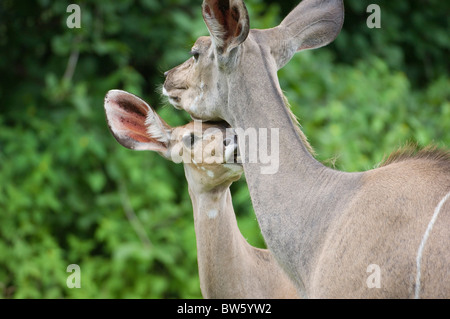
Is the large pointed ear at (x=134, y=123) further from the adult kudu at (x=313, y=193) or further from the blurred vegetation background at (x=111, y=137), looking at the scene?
the blurred vegetation background at (x=111, y=137)

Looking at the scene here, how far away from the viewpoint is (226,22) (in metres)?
2.15

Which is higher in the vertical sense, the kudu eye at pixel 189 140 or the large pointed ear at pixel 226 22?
the large pointed ear at pixel 226 22

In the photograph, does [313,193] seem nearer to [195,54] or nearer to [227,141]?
[227,141]

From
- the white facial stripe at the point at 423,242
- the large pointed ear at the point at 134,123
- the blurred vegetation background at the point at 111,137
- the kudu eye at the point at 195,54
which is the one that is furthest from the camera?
the blurred vegetation background at the point at 111,137

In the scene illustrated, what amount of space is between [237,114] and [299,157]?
0.25 metres

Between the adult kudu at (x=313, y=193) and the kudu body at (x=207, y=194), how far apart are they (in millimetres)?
169

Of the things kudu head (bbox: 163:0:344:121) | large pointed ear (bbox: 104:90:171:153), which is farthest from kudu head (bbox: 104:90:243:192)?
kudu head (bbox: 163:0:344:121)

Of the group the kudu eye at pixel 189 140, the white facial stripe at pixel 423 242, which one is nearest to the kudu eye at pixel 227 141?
the kudu eye at pixel 189 140

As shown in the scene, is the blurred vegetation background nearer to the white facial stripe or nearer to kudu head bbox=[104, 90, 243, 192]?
kudu head bbox=[104, 90, 243, 192]

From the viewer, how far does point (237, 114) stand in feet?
7.43

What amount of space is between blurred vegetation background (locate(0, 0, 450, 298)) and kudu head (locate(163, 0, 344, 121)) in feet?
7.02

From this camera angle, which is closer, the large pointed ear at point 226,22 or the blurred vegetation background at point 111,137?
the large pointed ear at point 226,22

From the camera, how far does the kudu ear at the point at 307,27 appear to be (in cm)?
246

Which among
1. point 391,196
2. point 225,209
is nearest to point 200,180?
point 225,209
